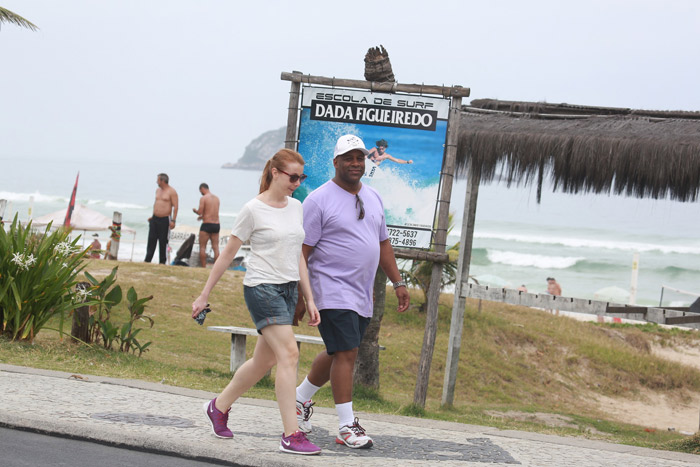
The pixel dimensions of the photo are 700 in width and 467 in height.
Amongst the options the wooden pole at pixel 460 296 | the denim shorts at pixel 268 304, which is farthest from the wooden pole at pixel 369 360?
the denim shorts at pixel 268 304

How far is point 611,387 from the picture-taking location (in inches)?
531

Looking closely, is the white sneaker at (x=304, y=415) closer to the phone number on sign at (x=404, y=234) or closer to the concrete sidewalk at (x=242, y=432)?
the concrete sidewalk at (x=242, y=432)

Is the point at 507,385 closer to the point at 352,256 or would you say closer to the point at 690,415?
the point at 690,415

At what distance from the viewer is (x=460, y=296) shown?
9664mm

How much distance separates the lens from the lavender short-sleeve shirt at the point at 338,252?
528 centimetres

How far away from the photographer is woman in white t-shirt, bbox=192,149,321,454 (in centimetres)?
488

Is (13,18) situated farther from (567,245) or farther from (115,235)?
(567,245)

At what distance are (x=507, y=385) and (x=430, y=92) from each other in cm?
611

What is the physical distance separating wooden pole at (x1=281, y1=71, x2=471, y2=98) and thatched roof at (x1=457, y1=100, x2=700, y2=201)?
227cm

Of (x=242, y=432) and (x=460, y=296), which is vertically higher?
(x=460, y=296)

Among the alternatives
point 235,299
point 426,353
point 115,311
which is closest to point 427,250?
point 426,353

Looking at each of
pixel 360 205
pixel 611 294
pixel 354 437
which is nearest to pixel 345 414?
pixel 354 437

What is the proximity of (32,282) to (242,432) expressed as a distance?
12.3 feet

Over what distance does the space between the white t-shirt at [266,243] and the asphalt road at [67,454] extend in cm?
106
